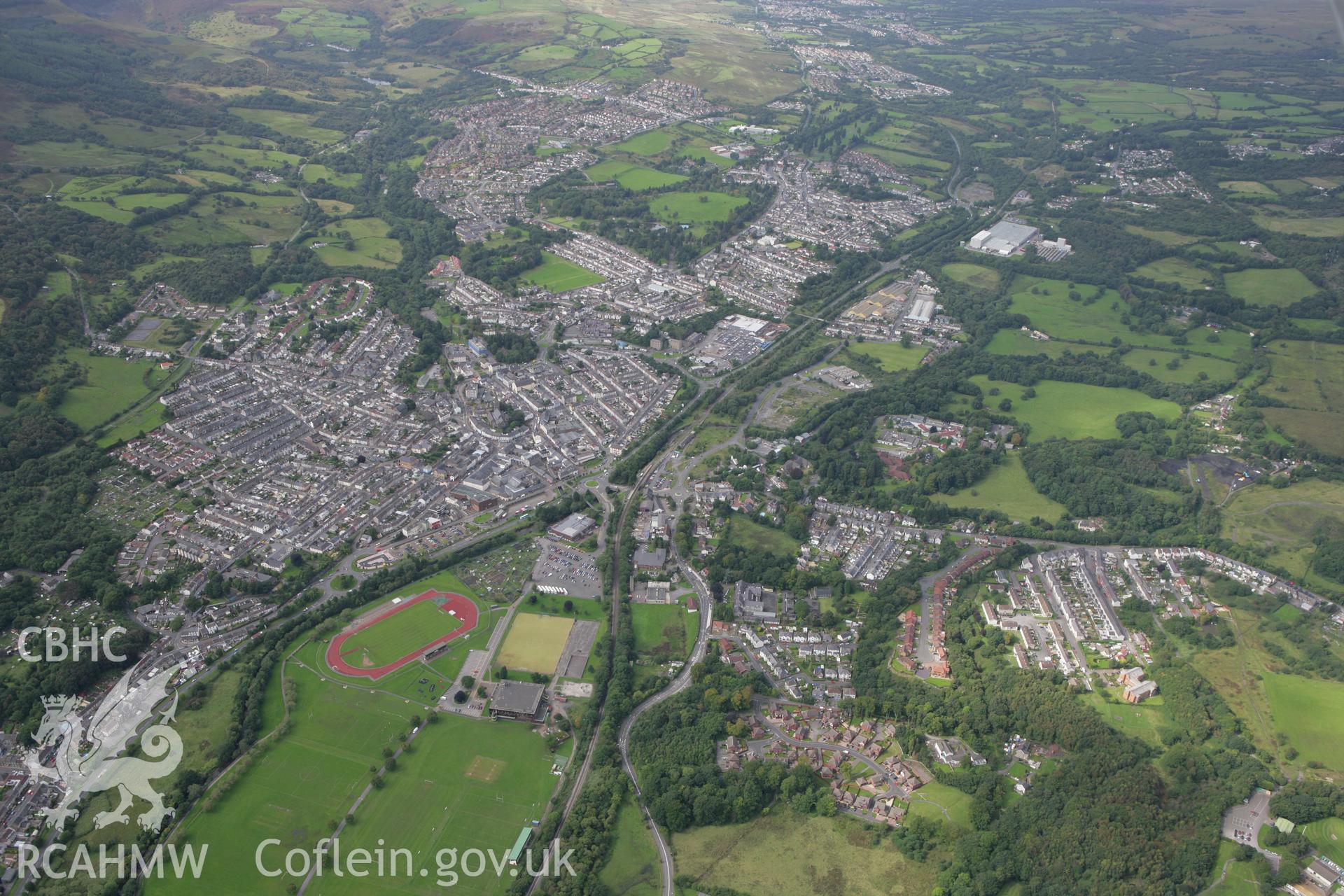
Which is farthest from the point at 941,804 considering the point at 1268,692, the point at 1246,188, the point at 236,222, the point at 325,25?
the point at 325,25

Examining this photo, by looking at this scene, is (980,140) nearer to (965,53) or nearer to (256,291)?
(965,53)

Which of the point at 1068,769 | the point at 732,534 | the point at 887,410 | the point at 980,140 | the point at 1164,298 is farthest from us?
the point at 980,140

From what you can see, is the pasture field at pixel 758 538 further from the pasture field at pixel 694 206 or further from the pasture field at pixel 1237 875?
the pasture field at pixel 694 206

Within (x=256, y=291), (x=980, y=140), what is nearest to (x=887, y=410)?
(x=256, y=291)

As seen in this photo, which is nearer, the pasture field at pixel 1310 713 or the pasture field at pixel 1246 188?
the pasture field at pixel 1310 713

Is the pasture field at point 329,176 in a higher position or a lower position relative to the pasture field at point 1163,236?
lower

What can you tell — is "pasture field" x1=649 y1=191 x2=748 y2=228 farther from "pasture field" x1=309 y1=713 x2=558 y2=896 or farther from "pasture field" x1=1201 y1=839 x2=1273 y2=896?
"pasture field" x1=1201 y1=839 x2=1273 y2=896

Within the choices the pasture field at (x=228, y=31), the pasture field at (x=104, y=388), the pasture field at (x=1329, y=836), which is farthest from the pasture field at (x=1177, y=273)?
the pasture field at (x=228, y=31)
